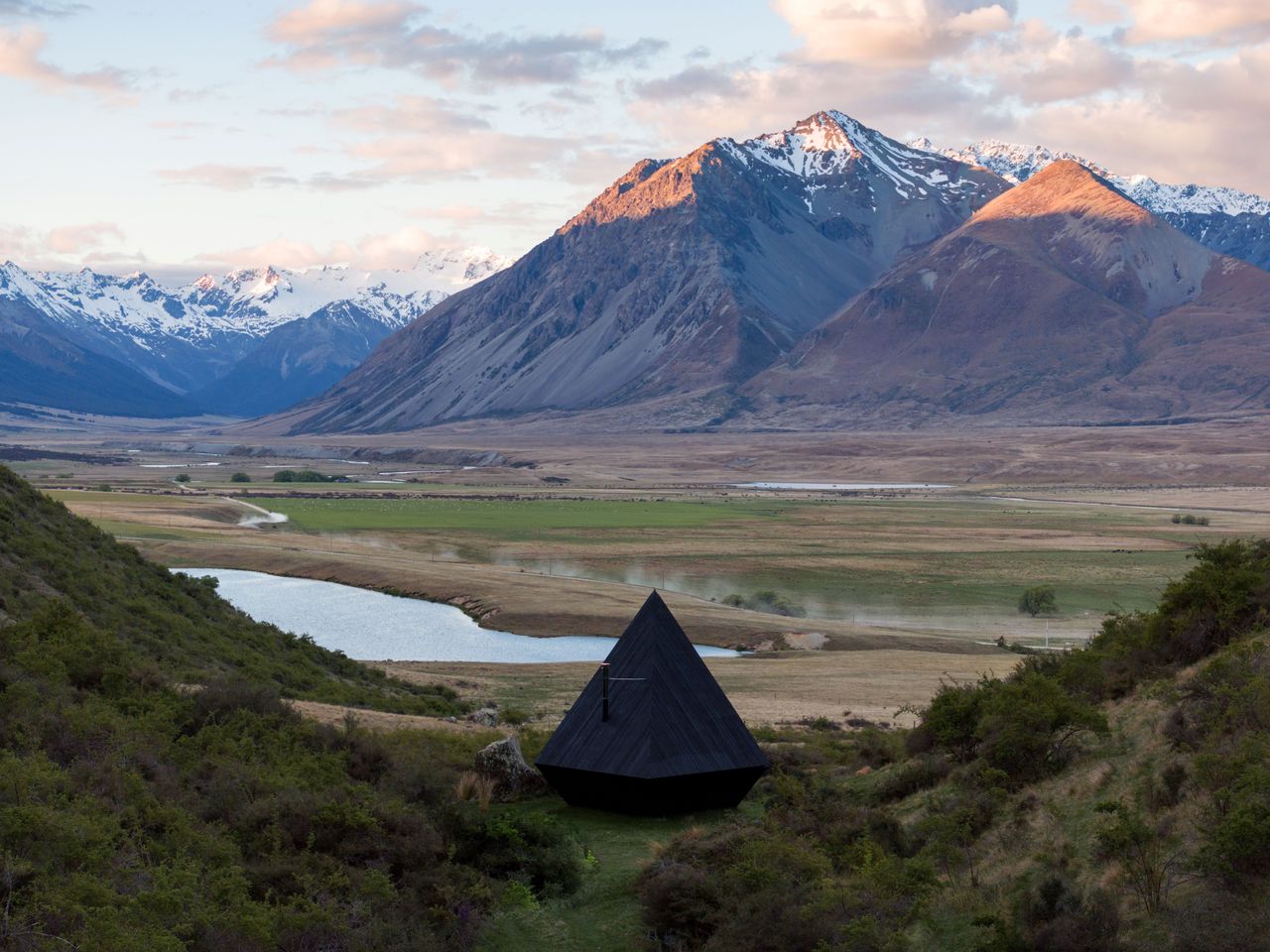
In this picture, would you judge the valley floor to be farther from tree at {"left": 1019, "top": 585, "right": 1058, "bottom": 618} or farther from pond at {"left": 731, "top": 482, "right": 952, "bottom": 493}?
pond at {"left": 731, "top": 482, "right": 952, "bottom": 493}

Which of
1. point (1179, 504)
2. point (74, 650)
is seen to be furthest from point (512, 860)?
point (1179, 504)

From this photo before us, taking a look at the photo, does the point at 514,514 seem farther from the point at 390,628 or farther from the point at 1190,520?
the point at 390,628

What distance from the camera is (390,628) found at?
64.6 meters

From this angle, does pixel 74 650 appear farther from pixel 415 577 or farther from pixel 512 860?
pixel 415 577

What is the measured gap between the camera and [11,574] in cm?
3003

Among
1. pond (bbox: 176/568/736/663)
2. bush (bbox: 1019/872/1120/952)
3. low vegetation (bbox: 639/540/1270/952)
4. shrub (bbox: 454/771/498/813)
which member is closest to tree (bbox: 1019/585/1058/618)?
pond (bbox: 176/568/736/663)

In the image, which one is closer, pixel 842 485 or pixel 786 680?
pixel 786 680

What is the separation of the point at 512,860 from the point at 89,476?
184m

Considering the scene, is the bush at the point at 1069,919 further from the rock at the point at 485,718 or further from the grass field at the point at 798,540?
the grass field at the point at 798,540

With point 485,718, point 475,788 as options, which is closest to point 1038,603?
point 485,718

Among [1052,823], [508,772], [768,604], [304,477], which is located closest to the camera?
[1052,823]

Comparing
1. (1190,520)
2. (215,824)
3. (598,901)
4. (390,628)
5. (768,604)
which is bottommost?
(768,604)

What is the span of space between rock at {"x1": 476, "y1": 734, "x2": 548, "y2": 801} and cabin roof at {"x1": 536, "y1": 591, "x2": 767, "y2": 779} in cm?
68

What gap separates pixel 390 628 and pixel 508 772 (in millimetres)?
41952
